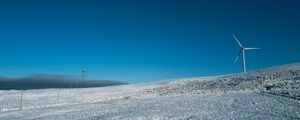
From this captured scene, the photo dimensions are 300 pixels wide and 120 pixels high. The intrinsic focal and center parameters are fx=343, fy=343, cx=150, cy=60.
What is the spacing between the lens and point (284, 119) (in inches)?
630

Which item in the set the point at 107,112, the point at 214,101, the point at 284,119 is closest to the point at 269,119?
the point at 284,119

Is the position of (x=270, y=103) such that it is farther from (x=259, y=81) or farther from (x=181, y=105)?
(x=259, y=81)

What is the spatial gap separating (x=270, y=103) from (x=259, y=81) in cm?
1497

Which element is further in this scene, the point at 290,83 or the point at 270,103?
the point at 290,83

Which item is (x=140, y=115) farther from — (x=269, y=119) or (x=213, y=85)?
(x=213, y=85)

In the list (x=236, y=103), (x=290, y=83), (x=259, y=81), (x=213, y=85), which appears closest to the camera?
(x=236, y=103)

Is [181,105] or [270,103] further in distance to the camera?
[181,105]

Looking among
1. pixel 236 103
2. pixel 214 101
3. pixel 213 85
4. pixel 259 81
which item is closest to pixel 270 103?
pixel 236 103

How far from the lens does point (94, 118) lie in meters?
20.5

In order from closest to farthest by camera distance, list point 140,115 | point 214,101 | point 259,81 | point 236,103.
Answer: point 140,115
point 236,103
point 214,101
point 259,81

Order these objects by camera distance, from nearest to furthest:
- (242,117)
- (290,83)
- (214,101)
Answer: (242,117) < (214,101) < (290,83)

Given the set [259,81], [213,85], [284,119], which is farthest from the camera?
[213,85]

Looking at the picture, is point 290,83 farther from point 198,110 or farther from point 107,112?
point 107,112

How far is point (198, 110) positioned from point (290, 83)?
13.7m
